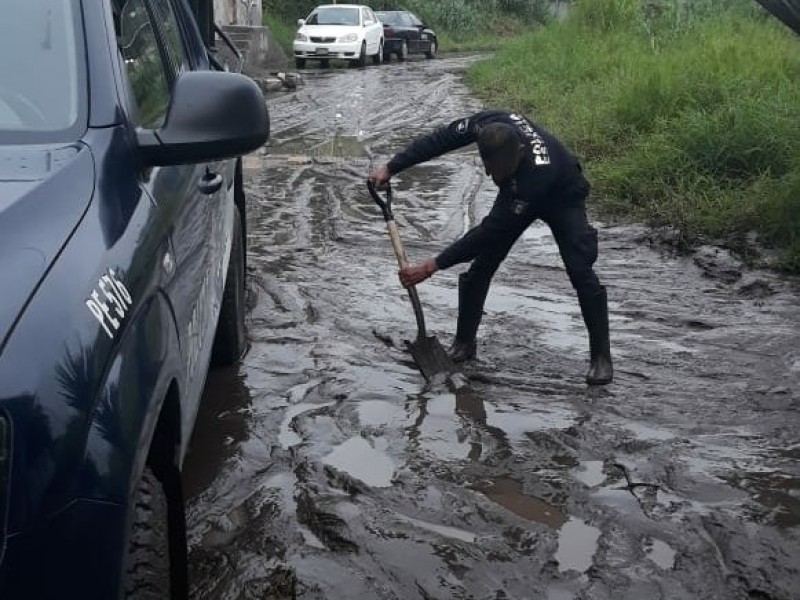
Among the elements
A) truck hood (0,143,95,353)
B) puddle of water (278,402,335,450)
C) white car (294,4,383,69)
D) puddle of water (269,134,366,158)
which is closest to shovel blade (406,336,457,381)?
puddle of water (278,402,335,450)

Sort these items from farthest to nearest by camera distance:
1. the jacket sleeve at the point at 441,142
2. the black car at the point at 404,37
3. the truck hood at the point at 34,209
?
1. the black car at the point at 404,37
2. the jacket sleeve at the point at 441,142
3. the truck hood at the point at 34,209

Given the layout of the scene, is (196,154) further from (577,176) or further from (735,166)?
(735,166)

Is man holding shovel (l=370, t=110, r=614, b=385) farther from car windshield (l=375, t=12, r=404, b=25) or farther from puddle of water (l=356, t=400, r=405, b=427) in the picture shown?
car windshield (l=375, t=12, r=404, b=25)

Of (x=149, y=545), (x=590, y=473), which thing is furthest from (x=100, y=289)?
(x=590, y=473)

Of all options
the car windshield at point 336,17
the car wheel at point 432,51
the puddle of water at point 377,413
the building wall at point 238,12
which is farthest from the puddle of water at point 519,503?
the car wheel at point 432,51

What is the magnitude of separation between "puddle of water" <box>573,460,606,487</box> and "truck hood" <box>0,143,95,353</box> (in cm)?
239

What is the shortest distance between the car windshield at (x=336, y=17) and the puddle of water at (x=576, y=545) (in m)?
23.9

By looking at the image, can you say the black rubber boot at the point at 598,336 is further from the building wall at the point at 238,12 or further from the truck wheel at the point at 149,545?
the building wall at the point at 238,12

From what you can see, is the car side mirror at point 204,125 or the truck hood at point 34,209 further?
the car side mirror at point 204,125

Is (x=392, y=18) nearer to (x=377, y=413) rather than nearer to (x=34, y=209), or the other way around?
(x=377, y=413)

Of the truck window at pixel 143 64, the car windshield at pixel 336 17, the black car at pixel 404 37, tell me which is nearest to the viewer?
the truck window at pixel 143 64

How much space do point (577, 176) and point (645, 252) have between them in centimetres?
303

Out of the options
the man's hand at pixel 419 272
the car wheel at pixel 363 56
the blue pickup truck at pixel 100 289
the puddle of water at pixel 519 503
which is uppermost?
the blue pickup truck at pixel 100 289

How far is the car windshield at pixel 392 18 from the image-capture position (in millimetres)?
30938
